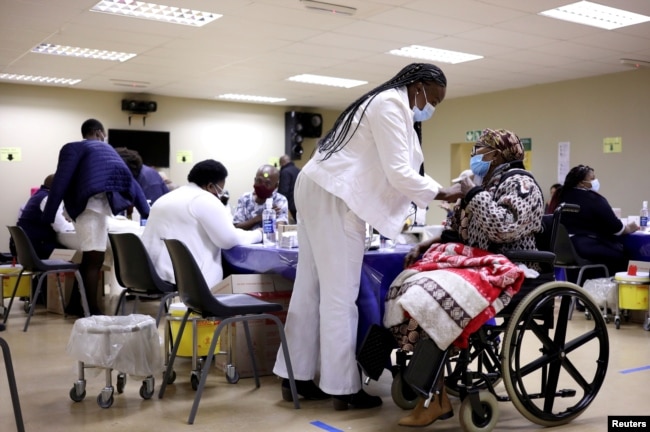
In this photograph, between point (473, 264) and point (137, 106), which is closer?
point (473, 264)

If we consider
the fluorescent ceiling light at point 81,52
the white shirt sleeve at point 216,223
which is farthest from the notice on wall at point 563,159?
the white shirt sleeve at point 216,223

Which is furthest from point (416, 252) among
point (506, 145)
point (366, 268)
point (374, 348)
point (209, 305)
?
point (209, 305)

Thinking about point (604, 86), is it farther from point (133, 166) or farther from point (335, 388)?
point (335, 388)

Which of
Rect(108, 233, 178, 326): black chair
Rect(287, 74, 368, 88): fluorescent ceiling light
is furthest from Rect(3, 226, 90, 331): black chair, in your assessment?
Rect(287, 74, 368, 88): fluorescent ceiling light

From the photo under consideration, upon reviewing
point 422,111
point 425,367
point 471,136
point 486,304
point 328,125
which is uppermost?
point 328,125

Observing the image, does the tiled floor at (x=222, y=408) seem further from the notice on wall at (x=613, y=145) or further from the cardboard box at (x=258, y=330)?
the notice on wall at (x=613, y=145)

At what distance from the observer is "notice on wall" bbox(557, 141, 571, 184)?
10.6 metres

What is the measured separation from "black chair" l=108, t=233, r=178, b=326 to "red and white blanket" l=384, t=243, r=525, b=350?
180 cm

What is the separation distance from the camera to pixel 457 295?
2842mm

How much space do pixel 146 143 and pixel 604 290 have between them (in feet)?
27.7

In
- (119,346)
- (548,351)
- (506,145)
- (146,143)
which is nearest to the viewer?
(548,351)

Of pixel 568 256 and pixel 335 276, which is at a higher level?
pixel 335 276

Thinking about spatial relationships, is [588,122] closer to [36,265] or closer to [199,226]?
[199,226]

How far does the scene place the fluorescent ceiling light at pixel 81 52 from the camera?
858 centimetres
